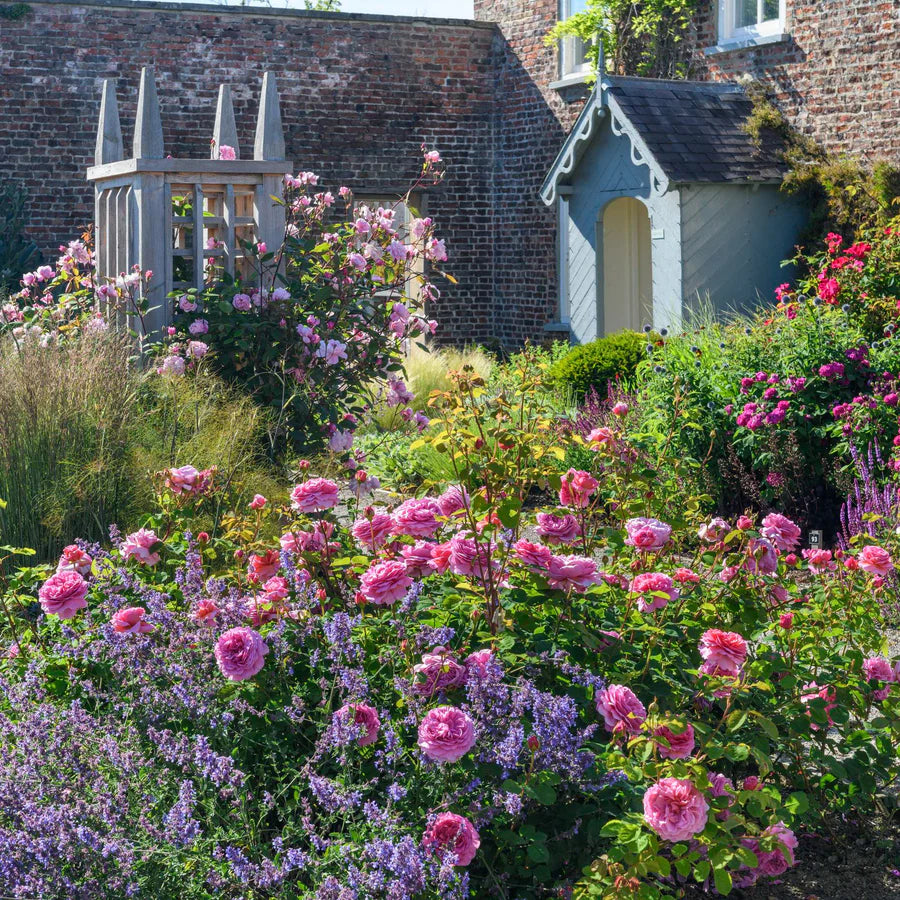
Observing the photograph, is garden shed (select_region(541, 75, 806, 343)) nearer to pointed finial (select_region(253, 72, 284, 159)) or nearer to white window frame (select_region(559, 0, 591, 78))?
white window frame (select_region(559, 0, 591, 78))

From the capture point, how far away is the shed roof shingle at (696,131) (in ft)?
39.6

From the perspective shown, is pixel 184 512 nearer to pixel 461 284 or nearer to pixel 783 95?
pixel 783 95

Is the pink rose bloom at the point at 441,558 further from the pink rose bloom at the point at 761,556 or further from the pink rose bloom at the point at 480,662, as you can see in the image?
the pink rose bloom at the point at 761,556

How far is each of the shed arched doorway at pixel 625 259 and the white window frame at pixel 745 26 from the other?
7.38 ft

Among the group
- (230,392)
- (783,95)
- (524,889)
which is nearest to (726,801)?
(524,889)

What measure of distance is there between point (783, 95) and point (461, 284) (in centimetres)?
539

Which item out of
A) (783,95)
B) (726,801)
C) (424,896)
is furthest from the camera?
(783,95)

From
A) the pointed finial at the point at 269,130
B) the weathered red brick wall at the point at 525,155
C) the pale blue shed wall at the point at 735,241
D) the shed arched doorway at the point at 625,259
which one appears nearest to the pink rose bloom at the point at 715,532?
the pointed finial at the point at 269,130

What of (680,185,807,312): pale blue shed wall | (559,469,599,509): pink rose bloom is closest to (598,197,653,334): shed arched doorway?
(680,185,807,312): pale blue shed wall

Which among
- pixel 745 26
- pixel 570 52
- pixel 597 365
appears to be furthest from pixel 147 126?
pixel 570 52

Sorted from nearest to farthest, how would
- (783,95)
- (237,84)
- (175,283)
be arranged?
1. (175,283)
2. (783,95)
3. (237,84)

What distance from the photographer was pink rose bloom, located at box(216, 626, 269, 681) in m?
2.85

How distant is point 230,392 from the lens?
683 centimetres

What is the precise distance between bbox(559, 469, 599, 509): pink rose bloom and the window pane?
10979mm
